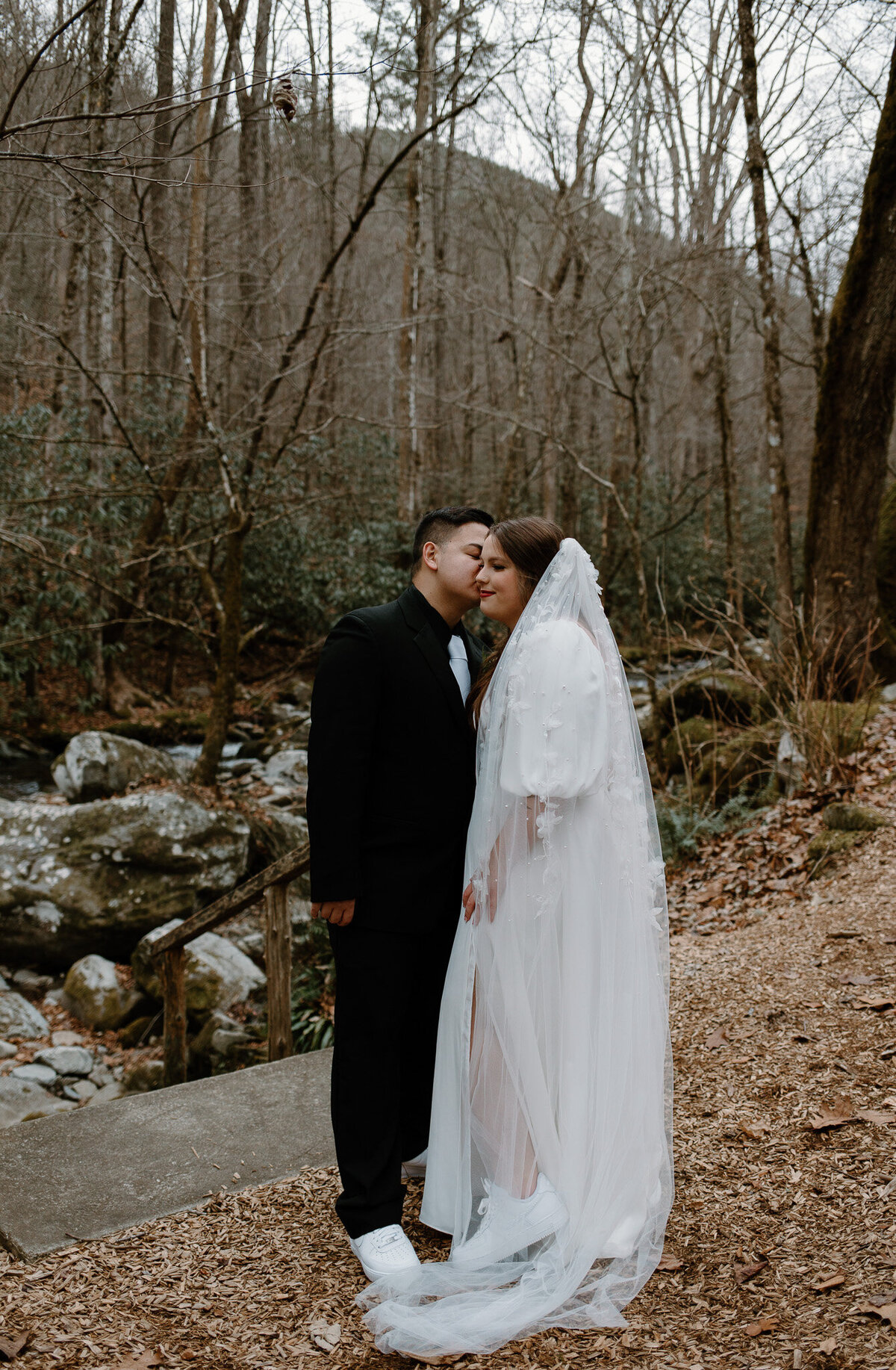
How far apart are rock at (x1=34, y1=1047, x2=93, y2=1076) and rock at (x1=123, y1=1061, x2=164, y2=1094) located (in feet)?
1.05

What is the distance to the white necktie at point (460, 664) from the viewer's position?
126 inches

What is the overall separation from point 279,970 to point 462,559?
2.43 m

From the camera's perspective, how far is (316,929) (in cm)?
647

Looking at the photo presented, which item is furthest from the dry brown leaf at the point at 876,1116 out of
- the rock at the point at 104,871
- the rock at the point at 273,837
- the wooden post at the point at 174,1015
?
the rock at the point at 273,837

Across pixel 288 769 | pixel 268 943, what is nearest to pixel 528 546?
pixel 268 943

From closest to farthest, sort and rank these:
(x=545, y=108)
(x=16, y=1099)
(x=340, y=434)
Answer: (x=16, y=1099) < (x=545, y=108) < (x=340, y=434)

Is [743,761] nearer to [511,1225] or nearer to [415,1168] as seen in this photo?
Answer: [415,1168]

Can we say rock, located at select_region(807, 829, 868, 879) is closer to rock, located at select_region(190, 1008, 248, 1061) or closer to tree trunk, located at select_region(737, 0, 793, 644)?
tree trunk, located at select_region(737, 0, 793, 644)

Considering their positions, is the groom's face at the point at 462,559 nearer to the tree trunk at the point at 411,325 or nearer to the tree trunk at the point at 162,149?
the tree trunk at the point at 162,149

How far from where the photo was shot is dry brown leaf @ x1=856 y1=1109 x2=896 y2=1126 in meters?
3.21

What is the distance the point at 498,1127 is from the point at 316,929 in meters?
3.74

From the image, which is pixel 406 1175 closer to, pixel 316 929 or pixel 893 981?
pixel 893 981

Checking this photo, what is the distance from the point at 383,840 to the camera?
2959 mm

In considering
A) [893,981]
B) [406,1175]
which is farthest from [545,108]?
[406,1175]
